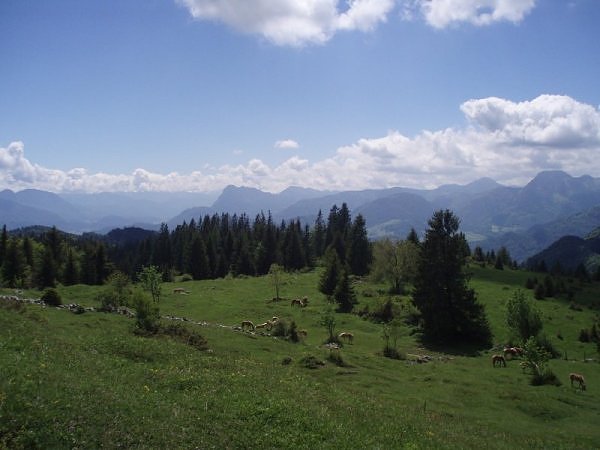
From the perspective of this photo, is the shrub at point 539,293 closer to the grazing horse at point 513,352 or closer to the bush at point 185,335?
the grazing horse at point 513,352

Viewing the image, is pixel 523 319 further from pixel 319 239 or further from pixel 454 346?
pixel 319 239

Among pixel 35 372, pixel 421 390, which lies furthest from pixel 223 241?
pixel 35 372

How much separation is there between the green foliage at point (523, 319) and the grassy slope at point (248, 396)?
4.94 meters

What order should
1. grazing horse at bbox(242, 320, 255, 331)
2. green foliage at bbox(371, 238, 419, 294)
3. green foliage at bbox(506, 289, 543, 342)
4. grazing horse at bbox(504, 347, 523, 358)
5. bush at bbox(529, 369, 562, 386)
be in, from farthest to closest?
green foliage at bbox(371, 238, 419, 294) < grazing horse at bbox(242, 320, 255, 331) < green foliage at bbox(506, 289, 543, 342) < grazing horse at bbox(504, 347, 523, 358) < bush at bbox(529, 369, 562, 386)

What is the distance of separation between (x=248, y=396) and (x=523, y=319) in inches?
1462

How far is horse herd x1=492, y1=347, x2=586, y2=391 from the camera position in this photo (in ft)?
115

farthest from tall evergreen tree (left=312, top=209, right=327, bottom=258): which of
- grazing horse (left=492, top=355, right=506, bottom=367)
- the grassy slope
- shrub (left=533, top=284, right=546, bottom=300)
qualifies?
grazing horse (left=492, top=355, right=506, bottom=367)

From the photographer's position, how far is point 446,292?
5309 cm

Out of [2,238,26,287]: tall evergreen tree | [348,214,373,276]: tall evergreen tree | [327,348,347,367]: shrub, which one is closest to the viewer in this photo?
[327,348,347,367]: shrub

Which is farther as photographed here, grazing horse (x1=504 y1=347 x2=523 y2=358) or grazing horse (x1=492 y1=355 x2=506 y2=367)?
grazing horse (x1=504 y1=347 x2=523 y2=358)

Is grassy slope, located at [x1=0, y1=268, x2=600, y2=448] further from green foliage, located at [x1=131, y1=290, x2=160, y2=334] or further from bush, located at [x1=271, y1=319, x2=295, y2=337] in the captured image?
bush, located at [x1=271, y1=319, x2=295, y2=337]

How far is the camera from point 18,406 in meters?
13.5

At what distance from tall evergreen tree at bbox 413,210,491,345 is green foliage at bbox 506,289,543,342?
15.7ft

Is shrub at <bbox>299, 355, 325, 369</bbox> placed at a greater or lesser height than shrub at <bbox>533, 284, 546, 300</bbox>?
lesser
